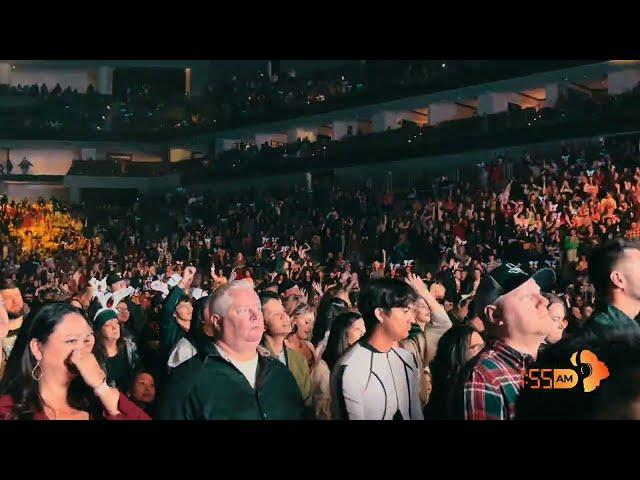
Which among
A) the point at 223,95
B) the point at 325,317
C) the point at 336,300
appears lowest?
the point at 325,317

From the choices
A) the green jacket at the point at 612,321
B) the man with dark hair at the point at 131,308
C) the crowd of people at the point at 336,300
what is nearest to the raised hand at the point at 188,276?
the crowd of people at the point at 336,300

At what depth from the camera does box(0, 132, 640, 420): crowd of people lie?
706 cm

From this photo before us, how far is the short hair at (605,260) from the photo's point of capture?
7.71 meters

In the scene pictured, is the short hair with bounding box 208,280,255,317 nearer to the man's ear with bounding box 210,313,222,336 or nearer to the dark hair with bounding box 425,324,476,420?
the man's ear with bounding box 210,313,222,336

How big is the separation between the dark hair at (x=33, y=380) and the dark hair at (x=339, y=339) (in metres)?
1.72

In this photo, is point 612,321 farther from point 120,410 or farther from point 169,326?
point 120,410

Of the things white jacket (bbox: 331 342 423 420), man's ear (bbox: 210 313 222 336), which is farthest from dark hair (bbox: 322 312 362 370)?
man's ear (bbox: 210 313 222 336)

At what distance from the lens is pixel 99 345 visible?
8.15m

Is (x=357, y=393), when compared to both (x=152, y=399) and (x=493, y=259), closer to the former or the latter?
(x=152, y=399)

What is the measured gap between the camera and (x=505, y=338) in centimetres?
710

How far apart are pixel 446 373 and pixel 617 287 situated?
149cm

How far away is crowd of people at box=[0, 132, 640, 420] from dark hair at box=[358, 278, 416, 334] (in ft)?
0.06

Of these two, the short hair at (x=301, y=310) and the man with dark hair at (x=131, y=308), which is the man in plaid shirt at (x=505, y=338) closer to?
the short hair at (x=301, y=310)

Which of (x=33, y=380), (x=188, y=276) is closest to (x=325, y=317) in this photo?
(x=188, y=276)
